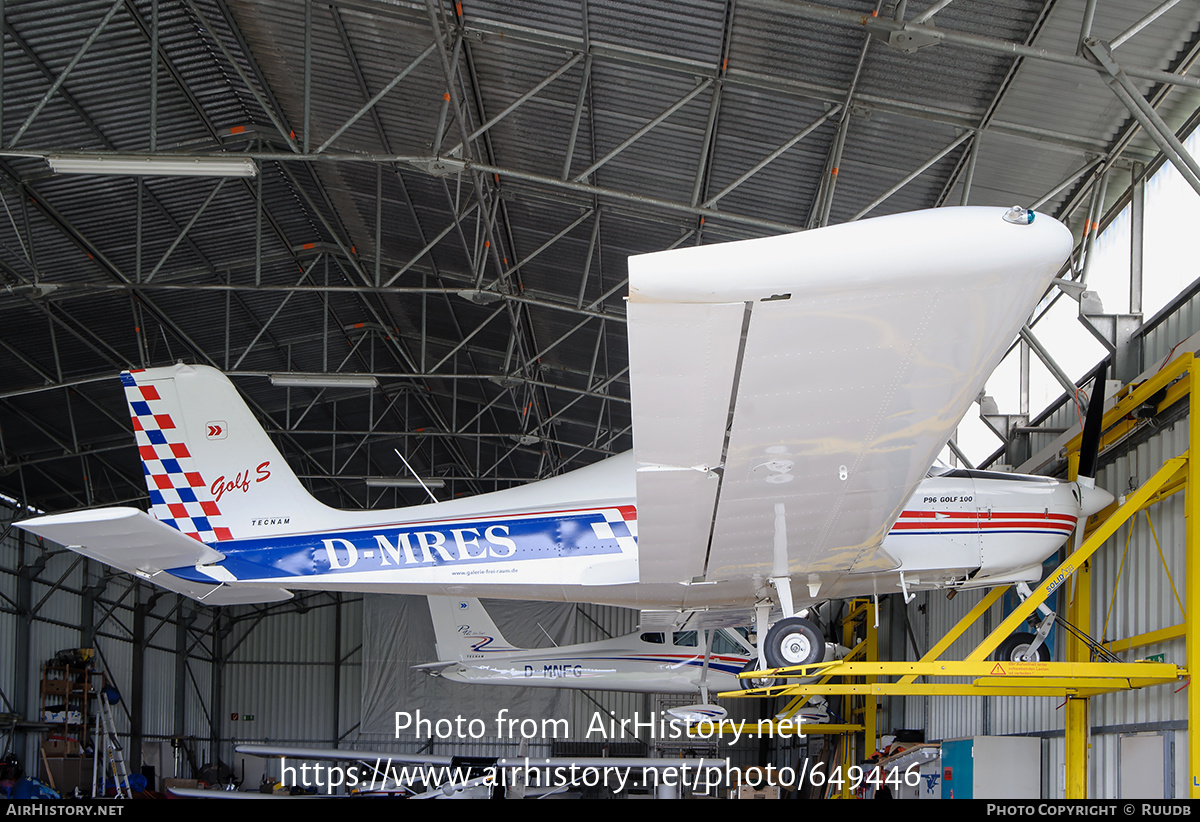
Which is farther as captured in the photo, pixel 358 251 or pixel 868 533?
pixel 358 251

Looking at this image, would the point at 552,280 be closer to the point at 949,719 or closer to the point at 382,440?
the point at 949,719

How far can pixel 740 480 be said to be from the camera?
630 cm

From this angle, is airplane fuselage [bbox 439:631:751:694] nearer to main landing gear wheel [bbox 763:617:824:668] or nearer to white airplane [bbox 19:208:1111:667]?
white airplane [bbox 19:208:1111:667]

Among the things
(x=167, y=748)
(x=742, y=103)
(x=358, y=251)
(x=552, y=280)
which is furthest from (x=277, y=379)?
(x=167, y=748)

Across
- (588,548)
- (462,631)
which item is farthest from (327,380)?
(462,631)

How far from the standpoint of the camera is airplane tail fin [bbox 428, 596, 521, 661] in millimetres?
22625

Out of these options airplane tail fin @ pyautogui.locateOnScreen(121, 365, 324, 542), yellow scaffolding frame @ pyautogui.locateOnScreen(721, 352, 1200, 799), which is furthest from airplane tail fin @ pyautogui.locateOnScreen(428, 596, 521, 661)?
yellow scaffolding frame @ pyautogui.locateOnScreen(721, 352, 1200, 799)

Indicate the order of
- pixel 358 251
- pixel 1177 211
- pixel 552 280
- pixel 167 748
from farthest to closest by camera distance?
1. pixel 167 748
2. pixel 358 251
3. pixel 552 280
4. pixel 1177 211

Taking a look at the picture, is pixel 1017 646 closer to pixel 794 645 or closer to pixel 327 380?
pixel 794 645

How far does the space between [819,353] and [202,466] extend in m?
8.35

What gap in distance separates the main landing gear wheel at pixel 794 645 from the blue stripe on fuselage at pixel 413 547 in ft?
8.38

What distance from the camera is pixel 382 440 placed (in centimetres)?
2805

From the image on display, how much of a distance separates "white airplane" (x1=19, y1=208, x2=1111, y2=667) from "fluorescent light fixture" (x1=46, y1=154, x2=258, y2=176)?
2.43m

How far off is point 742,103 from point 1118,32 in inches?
137
